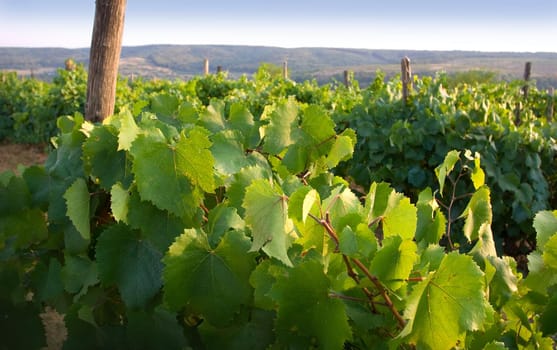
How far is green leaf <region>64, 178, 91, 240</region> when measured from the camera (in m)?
1.17

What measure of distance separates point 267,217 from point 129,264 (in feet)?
1.31

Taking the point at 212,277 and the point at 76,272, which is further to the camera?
the point at 76,272

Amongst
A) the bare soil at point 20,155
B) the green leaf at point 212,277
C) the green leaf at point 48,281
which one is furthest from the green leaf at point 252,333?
the bare soil at point 20,155

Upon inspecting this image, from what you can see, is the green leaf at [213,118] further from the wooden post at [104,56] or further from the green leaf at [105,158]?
the wooden post at [104,56]

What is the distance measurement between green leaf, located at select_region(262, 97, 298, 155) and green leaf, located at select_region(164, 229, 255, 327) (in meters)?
0.32

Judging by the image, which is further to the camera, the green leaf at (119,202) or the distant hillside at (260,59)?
the distant hillside at (260,59)

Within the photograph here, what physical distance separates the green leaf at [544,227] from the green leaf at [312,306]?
1.53 feet

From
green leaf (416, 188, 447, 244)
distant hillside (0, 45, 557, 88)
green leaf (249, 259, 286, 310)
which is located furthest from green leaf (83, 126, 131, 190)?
distant hillside (0, 45, 557, 88)

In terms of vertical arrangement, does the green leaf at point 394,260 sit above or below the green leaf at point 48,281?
above

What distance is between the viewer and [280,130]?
1.29m

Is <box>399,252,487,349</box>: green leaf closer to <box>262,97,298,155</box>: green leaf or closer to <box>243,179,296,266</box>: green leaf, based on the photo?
<box>243,179,296,266</box>: green leaf

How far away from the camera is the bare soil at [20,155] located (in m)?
11.3

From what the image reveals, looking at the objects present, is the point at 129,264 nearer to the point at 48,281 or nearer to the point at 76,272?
the point at 76,272

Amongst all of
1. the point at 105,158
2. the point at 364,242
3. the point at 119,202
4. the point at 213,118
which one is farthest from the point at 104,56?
the point at 364,242
